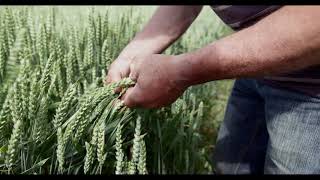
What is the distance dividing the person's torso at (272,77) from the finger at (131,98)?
0.30 meters

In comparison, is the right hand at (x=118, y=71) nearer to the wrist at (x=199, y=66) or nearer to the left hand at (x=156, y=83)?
the left hand at (x=156, y=83)

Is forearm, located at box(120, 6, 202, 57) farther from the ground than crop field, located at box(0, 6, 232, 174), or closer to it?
farther from the ground

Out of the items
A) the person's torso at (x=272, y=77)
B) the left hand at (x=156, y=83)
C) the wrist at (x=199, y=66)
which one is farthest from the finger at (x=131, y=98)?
the person's torso at (x=272, y=77)

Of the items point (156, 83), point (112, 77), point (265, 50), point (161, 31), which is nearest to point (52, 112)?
point (112, 77)

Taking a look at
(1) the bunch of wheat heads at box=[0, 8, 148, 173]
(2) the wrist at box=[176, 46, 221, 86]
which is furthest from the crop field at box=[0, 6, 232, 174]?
(2) the wrist at box=[176, 46, 221, 86]

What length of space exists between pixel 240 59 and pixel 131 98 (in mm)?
257

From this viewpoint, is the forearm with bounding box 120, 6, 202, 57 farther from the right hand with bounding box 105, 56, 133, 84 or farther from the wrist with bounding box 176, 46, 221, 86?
the wrist with bounding box 176, 46, 221, 86

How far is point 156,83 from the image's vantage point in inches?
39.2

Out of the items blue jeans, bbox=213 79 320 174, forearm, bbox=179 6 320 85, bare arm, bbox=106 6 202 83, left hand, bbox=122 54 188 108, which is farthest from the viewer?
bare arm, bbox=106 6 202 83

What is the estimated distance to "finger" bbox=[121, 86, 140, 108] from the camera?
3.39 feet

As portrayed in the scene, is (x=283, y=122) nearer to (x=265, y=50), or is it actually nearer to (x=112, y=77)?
(x=265, y=50)

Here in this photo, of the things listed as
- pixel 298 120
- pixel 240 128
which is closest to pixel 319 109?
pixel 298 120

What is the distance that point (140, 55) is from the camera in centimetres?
117
